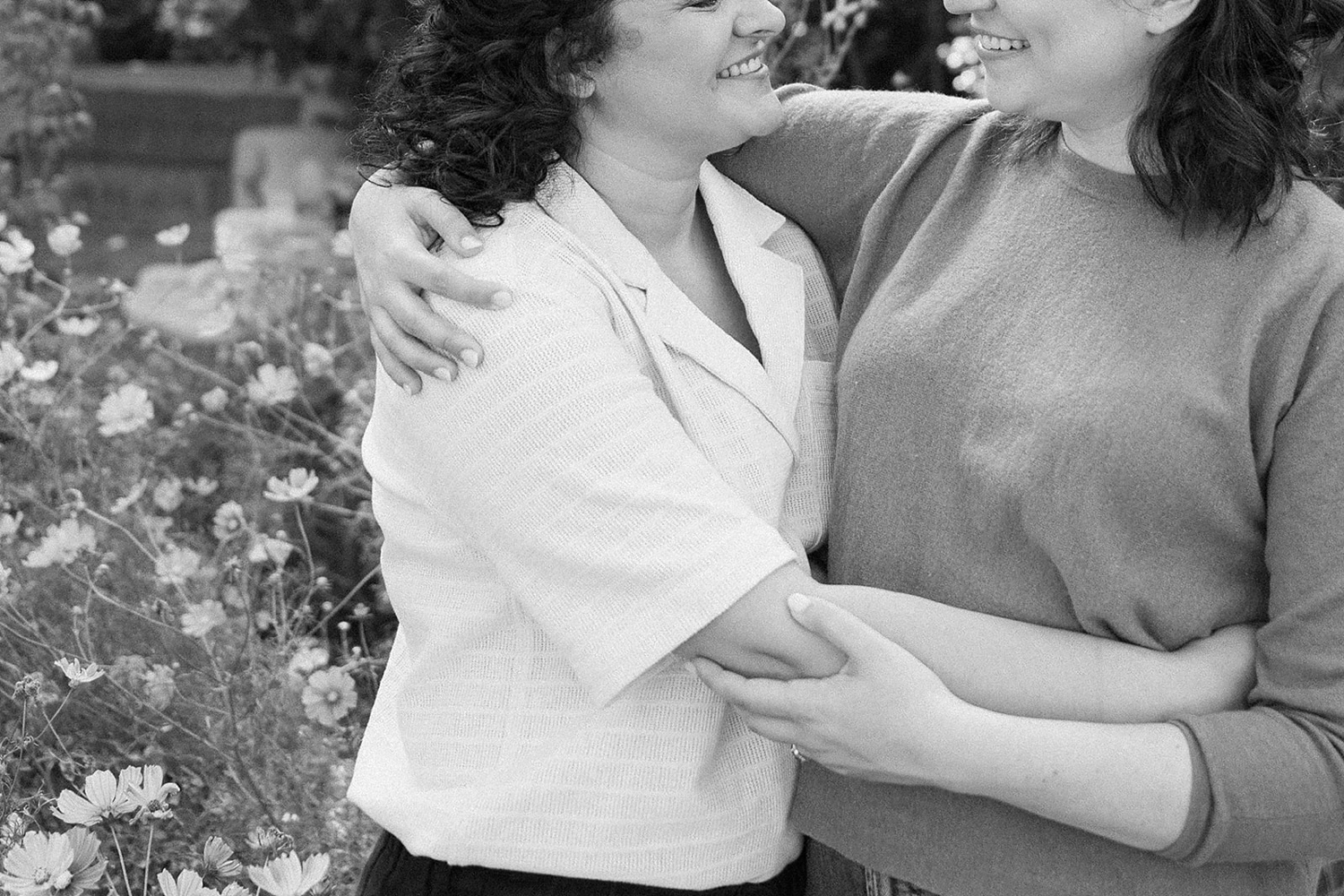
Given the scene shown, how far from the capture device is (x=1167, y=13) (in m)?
1.46

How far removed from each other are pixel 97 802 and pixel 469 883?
14.7 inches

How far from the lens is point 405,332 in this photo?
1472 millimetres

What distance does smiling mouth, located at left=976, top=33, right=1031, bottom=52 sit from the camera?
152 cm

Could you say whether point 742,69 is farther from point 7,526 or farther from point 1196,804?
point 7,526

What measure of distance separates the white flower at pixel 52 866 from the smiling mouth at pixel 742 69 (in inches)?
36.1

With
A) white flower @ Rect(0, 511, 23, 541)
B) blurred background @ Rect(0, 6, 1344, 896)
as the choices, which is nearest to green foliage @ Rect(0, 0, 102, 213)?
blurred background @ Rect(0, 6, 1344, 896)

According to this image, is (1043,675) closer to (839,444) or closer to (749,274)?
(839,444)

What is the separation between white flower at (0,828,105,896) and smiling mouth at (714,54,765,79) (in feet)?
3.01

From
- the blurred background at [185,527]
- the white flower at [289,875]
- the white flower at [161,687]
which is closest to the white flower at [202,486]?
the blurred background at [185,527]

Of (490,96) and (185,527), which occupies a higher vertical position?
(490,96)

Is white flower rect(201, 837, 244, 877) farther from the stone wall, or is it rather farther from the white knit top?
the stone wall

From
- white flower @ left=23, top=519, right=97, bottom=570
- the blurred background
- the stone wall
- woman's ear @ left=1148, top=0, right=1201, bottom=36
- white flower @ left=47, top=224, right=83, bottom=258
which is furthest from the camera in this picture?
the stone wall

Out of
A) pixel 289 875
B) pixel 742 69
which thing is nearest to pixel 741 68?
pixel 742 69

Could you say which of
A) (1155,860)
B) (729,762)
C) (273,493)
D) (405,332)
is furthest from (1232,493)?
(273,493)
